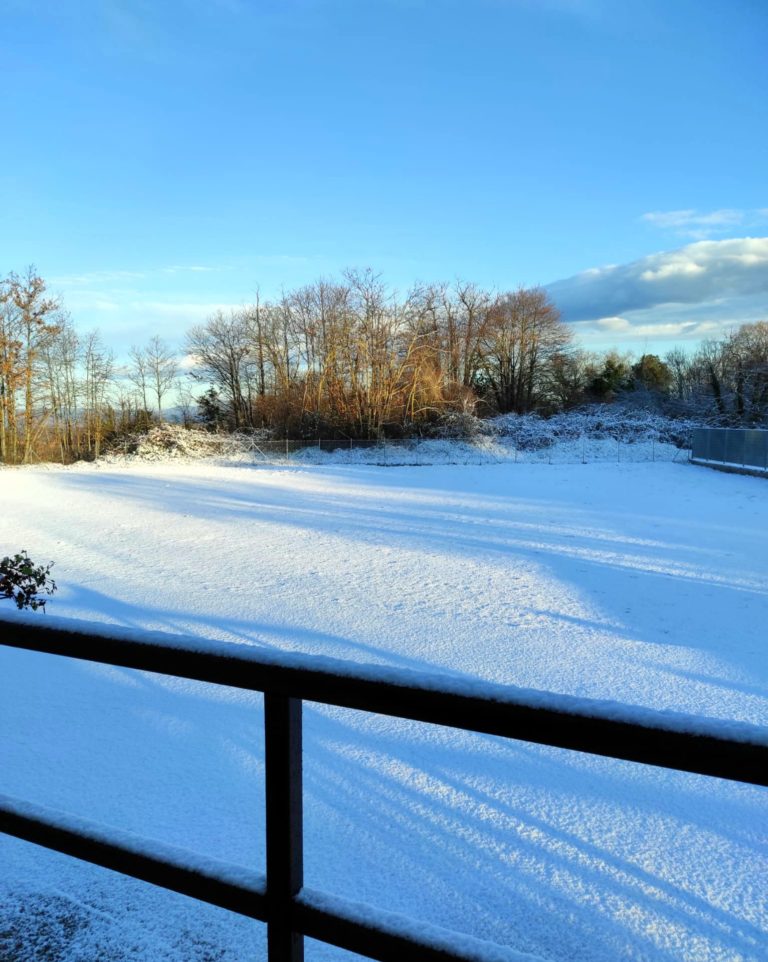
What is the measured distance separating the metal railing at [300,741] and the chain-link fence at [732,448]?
26695 millimetres

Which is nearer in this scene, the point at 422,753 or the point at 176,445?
the point at 422,753

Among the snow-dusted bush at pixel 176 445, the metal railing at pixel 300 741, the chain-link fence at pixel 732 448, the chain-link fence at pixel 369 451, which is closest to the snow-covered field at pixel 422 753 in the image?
the metal railing at pixel 300 741

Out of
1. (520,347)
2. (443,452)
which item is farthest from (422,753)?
(520,347)

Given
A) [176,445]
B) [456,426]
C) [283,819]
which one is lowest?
[283,819]

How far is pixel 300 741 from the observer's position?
1.26m

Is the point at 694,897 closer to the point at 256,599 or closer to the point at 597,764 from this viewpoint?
the point at 597,764

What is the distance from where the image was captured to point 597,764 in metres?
4.62

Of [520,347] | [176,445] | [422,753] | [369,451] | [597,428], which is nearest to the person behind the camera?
[422,753]

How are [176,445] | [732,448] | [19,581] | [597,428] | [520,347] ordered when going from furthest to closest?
[520,347] → [597,428] → [176,445] → [732,448] → [19,581]

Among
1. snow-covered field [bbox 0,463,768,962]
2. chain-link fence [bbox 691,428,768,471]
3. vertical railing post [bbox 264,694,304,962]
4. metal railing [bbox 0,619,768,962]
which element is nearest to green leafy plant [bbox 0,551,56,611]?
snow-covered field [bbox 0,463,768,962]

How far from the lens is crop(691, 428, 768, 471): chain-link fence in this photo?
2494 centimetres

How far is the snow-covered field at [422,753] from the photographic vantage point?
296 centimetres

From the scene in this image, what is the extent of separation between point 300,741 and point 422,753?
3.82 m

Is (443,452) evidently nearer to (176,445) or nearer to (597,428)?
(597,428)
